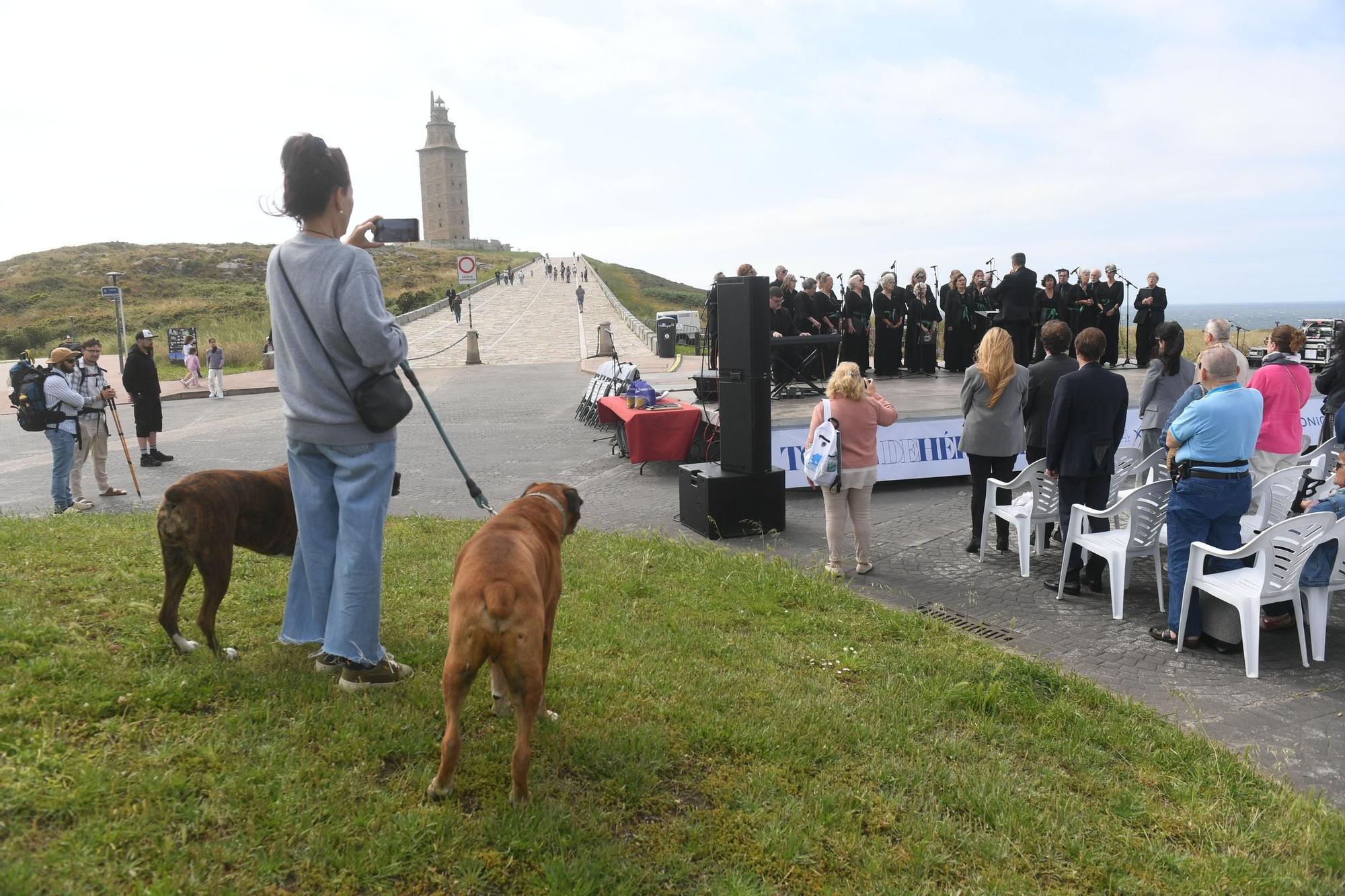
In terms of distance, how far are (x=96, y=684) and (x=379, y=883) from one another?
182 cm

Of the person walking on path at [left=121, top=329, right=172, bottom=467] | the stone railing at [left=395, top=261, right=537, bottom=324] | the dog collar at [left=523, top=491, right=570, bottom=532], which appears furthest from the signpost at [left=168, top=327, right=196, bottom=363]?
the dog collar at [left=523, top=491, right=570, bottom=532]

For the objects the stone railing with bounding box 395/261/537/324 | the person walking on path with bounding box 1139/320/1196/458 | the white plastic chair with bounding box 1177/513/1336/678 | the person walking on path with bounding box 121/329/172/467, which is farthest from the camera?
the stone railing with bounding box 395/261/537/324

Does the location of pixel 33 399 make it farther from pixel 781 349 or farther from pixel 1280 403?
pixel 1280 403

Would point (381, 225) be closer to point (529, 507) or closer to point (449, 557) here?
point (529, 507)

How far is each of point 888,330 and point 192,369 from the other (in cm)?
2008

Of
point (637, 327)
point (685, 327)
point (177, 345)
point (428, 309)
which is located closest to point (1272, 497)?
point (685, 327)

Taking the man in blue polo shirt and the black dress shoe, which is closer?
the man in blue polo shirt

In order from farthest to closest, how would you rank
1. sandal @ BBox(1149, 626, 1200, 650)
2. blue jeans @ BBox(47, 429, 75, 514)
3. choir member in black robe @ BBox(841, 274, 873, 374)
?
1. choir member in black robe @ BBox(841, 274, 873, 374)
2. blue jeans @ BBox(47, 429, 75, 514)
3. sandal @ BBox(1149, 626, 1200, 650)

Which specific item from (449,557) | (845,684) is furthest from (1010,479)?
(449,557)

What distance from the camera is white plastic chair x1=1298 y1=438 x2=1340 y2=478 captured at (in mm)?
7346

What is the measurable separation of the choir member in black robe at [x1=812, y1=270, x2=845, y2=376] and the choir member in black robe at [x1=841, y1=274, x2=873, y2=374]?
173 mm

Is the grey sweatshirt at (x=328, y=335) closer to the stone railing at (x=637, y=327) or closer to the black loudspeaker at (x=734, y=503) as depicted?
the black loudspeaker at (x=734, y=503)

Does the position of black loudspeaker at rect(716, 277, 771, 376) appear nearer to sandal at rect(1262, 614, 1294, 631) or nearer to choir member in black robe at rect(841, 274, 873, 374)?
sandal at rect(1262, 614, 1294, 631)

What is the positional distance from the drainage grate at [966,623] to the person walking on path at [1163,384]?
126 inches
